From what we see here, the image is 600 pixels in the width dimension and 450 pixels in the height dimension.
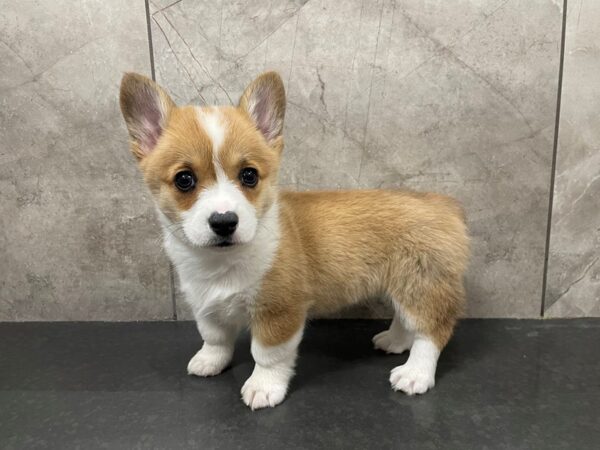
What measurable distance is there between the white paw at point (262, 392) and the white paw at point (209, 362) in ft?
0.64

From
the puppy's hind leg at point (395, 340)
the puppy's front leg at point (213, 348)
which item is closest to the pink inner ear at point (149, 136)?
the puppy's front leg at point (213, 348)

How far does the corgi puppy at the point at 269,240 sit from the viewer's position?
1.42 metres

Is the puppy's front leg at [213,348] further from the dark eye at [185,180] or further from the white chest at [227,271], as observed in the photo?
Answer: the dark eye at [185,180]

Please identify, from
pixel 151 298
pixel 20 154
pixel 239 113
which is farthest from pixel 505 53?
pixel 20 154

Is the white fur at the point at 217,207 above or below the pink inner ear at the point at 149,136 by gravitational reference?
below

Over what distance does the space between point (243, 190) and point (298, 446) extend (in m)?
0.80

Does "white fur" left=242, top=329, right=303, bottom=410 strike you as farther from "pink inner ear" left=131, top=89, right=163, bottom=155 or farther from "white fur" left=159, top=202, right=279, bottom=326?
"pink inner ear" left=131, top=89, right=163, bottom=155

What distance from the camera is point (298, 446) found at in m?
1.42

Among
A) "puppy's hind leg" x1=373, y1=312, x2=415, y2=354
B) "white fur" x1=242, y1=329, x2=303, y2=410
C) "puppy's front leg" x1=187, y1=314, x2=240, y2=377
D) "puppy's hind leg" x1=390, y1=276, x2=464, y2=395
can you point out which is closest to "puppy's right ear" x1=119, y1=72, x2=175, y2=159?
"puppy's front leg" x1=187, y1=314, x2=240, y2=377

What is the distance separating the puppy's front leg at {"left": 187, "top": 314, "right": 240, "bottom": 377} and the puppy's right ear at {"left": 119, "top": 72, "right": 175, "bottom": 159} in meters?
0.67

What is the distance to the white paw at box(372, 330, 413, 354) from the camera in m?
1.96

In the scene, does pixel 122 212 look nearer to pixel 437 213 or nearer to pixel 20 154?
Answer: pixel 20 154

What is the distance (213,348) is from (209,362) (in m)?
0.05

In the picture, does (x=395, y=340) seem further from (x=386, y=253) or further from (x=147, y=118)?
(x=147, y=118)
